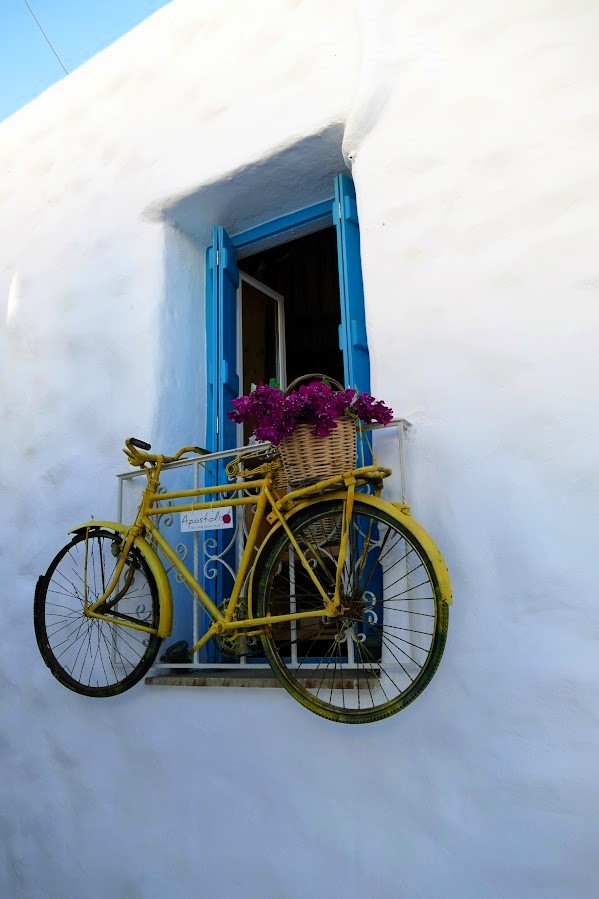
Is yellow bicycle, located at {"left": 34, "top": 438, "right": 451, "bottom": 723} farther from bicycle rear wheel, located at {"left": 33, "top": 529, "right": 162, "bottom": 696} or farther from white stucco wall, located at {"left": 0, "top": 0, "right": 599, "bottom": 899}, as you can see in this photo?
white stucco wall, located at {"left": 0, "top": 0, "right": 599, "bottom": 899}

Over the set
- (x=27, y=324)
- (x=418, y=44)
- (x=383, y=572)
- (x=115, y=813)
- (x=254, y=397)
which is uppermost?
(x=418, y=44)

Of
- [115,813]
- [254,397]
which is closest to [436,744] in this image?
[254,397]

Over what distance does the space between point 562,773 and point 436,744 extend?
1.29 feet

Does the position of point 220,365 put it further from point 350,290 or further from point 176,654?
point 176,654

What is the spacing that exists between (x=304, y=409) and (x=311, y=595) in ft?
2.02

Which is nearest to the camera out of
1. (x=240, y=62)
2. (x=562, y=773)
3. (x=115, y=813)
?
(x=562, y=773)

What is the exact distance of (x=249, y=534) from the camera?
2.71m

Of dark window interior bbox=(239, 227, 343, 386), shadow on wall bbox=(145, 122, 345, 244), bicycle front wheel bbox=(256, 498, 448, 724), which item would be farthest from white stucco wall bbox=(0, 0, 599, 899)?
dark window interior bbox=(239, 227, 343, 386)

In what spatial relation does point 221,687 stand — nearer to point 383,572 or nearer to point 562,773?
point 383,572

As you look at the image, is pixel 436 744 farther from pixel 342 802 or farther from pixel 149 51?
pixel 149 51

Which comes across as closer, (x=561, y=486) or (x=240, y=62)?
(x=561, y=486)

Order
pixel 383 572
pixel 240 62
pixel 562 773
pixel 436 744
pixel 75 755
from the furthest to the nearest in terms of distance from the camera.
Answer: pixel 240 62 → pixel 75 755 → pixel 383 572 → pixel 436 744 → pixel 562 773

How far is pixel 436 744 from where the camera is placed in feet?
7.87

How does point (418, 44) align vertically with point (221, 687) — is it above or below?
above
